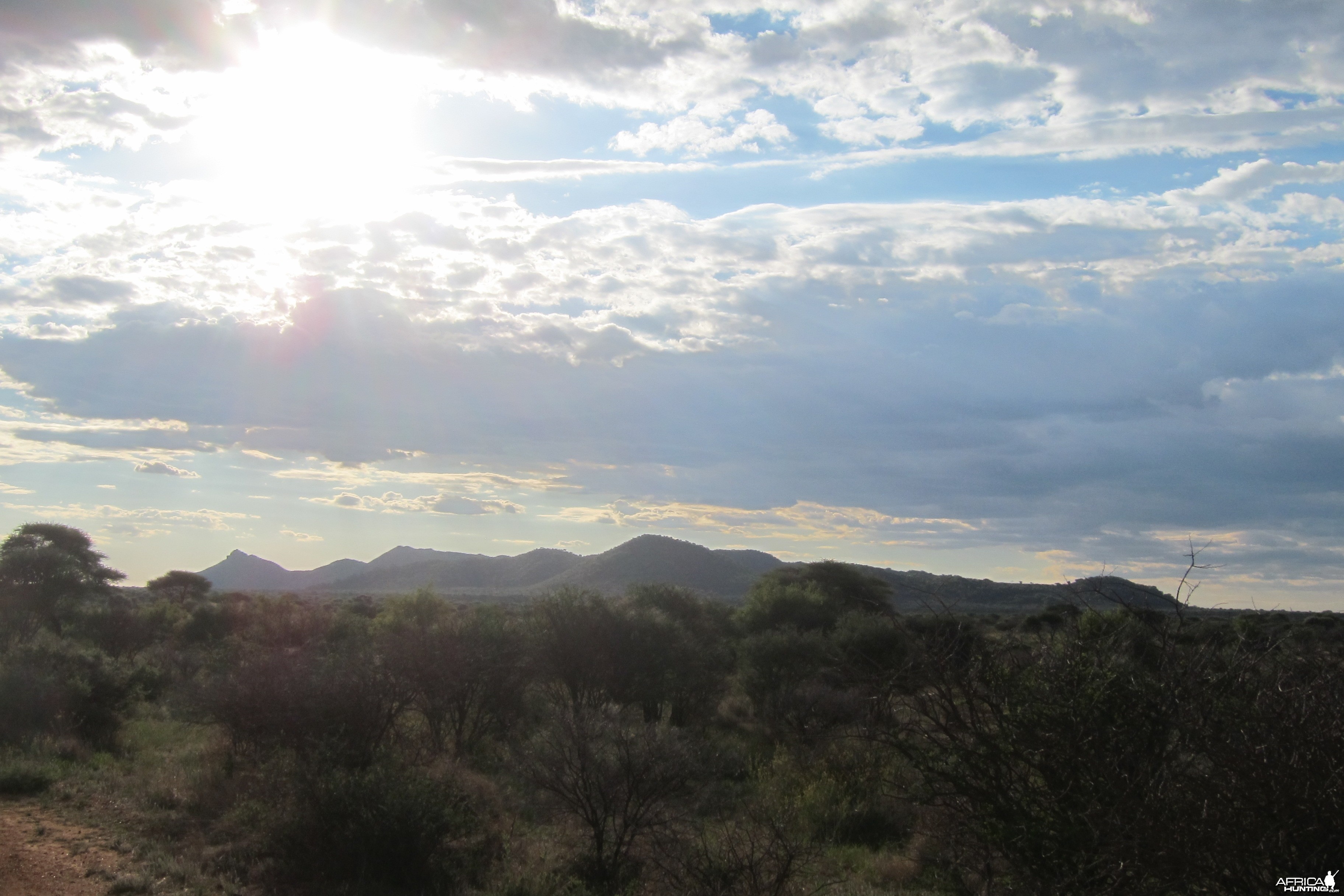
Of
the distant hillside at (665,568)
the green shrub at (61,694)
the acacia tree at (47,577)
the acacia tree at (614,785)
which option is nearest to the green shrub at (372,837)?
the acacia tree at (614,785)

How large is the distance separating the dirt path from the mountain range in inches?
1693

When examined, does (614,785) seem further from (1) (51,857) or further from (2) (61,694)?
(2) (61,694)

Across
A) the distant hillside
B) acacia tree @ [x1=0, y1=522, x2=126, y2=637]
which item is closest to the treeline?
acacia tree @ [x1=0, y1=522, x2=126, y2=637]

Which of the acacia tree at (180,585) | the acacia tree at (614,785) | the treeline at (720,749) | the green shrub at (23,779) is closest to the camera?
the treeline at (720,749)

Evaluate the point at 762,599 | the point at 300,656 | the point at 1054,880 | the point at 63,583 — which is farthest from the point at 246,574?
the point at 1054,880

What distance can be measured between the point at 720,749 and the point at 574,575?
87.4 meters

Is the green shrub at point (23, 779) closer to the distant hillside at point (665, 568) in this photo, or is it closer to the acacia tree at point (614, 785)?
the acacia tree at point (614, 785)

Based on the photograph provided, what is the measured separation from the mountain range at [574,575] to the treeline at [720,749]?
31109 millimetres

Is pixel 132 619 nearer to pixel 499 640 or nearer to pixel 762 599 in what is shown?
pixel 499 640

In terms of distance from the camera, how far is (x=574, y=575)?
10425 cm

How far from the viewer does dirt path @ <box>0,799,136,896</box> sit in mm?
10117

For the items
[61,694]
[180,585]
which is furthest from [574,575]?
[61,694]

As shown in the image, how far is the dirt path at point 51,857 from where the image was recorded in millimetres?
10117

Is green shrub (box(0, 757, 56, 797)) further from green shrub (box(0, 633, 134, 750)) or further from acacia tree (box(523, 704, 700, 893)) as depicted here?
acacia tree (box(523, 704, 700, 893))
